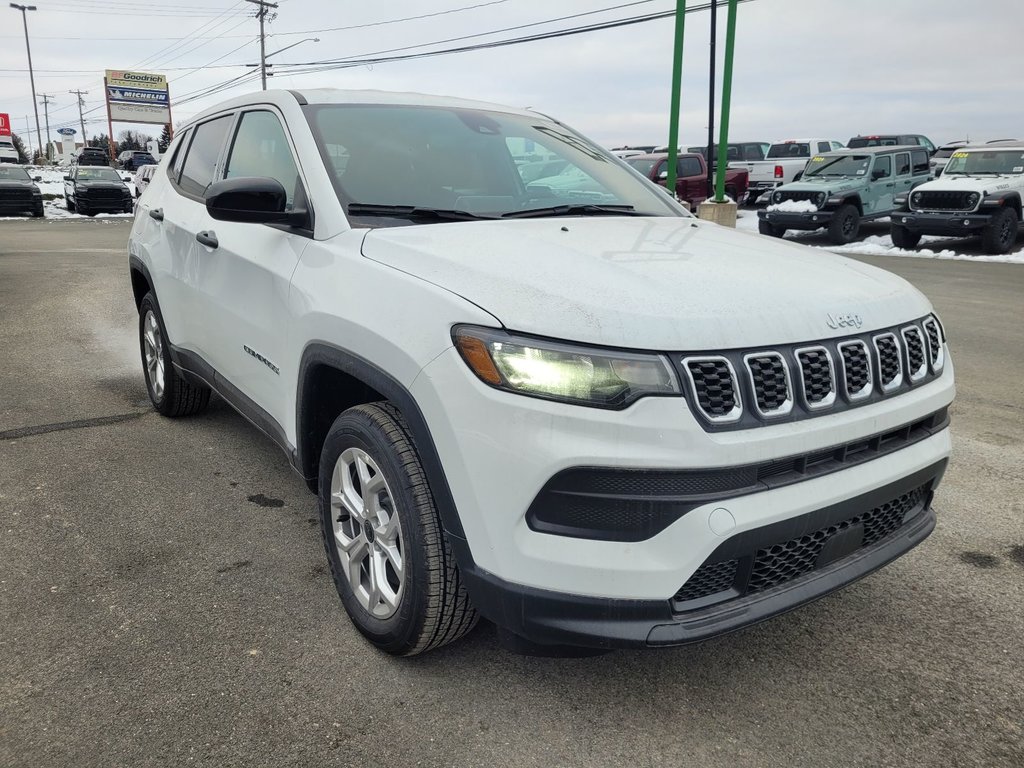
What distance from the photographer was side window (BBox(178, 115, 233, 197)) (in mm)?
3973

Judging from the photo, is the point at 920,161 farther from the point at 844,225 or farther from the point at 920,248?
the point at 844,225

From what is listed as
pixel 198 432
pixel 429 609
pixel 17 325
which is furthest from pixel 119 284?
pixel 429 609

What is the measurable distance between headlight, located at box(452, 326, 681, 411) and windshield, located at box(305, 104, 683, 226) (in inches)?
38.6

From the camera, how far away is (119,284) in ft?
35.6

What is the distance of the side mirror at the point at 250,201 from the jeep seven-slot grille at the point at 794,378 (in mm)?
1594

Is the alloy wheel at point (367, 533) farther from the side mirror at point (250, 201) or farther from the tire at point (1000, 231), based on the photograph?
the tire at point (1000, 231)

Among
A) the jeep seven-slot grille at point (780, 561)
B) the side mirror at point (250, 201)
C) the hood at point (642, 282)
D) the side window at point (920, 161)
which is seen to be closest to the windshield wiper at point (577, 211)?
the hood at point (642, 282)

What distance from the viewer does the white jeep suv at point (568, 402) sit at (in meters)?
1.91

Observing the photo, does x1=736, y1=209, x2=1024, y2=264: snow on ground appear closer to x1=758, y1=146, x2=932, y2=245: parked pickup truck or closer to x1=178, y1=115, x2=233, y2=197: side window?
x1=758, y1=146, x2=932, y2=245: parked pickup truck

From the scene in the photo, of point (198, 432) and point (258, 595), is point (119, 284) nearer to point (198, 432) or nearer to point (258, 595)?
point (198, 432)

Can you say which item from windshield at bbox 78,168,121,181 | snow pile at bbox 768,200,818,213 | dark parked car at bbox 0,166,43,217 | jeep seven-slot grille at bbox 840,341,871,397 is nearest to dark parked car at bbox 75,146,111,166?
windshield at bbox 78,168,121,181

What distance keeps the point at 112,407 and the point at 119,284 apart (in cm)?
647

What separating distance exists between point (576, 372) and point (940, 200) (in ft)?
50.8

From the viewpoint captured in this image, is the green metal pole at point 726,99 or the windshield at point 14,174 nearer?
the green metal pole at point 726,99
